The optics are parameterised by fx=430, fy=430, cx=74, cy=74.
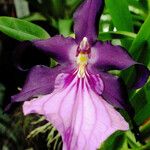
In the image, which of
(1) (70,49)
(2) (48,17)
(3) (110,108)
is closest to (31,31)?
(1) (70,49)

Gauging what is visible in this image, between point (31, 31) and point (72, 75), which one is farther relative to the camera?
point (31, 31)

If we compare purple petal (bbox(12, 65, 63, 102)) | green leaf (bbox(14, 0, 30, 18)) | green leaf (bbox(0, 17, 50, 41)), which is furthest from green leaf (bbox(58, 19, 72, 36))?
purple petal (bbox(12, 65, 63, 102))

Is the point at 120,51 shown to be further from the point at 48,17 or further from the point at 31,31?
the point at 48,17

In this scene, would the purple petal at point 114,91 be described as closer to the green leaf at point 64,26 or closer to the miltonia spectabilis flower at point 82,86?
the miltonia spectabilis flower at point 82,86

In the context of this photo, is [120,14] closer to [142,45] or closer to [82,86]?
[142,45]

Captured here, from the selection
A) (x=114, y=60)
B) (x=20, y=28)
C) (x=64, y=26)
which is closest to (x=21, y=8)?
(x=64, y=26)

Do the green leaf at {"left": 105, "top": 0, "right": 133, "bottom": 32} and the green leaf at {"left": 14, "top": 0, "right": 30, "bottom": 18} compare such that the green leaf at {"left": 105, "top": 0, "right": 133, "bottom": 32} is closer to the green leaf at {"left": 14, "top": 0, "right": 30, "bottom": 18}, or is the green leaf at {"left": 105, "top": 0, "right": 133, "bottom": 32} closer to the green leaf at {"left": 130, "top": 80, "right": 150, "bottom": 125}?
the green leaf at {"left": 130, "top": 80, "right": 150, "bottom": 125}
